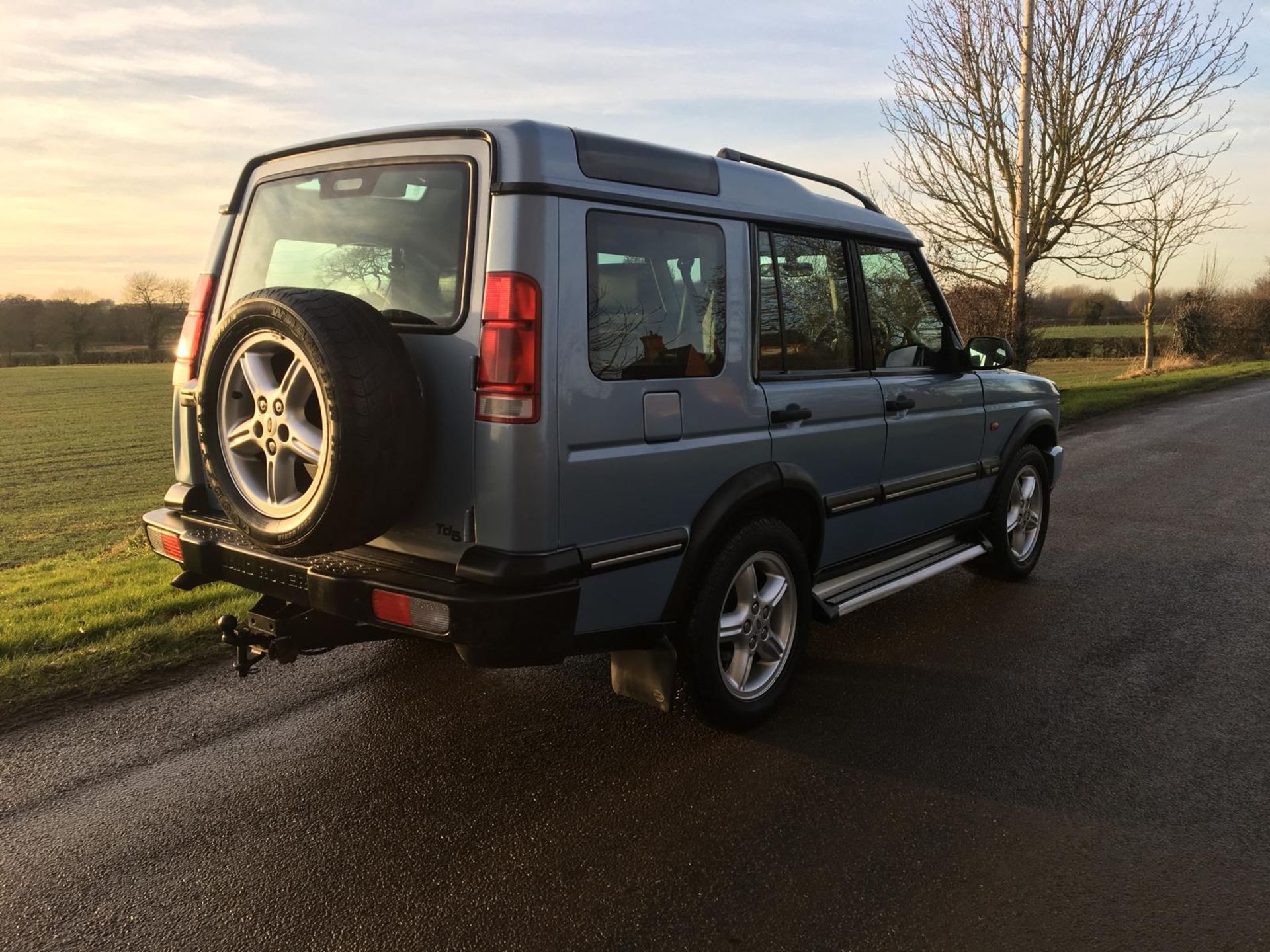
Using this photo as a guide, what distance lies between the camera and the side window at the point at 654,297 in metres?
2.98

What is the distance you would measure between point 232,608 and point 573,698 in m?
2.21

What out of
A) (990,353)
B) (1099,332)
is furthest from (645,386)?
(1099,332)

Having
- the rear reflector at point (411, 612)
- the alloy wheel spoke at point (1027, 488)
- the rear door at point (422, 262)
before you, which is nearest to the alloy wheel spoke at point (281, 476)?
the rear door at point (422, 262)

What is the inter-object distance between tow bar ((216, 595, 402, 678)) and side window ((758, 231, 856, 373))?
5.99ft

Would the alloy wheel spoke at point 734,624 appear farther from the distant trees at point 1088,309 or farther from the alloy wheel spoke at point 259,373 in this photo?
the distant trees at point 1088,309

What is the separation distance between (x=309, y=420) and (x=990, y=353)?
12.6 feet

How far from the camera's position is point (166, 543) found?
11.8 ft

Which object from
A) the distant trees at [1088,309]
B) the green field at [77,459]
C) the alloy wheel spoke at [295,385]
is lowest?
the green field at [77,459]

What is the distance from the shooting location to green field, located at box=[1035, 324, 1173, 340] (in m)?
39.5

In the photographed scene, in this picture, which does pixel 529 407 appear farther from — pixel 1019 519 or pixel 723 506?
pixel 1019 519

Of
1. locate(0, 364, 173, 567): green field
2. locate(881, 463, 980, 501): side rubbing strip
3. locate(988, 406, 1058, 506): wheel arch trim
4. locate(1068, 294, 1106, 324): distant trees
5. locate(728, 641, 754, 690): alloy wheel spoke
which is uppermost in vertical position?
locate(1068, 294, 1106, 324): distant trees

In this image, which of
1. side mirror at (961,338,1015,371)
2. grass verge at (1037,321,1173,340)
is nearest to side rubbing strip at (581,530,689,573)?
side mirror at (961,338,1015,371)

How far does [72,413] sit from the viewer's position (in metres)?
30.9

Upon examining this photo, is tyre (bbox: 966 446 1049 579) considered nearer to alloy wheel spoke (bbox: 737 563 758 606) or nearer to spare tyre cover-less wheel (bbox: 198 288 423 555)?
alloy wheel spoke (bbox: 737 563 758 606)
